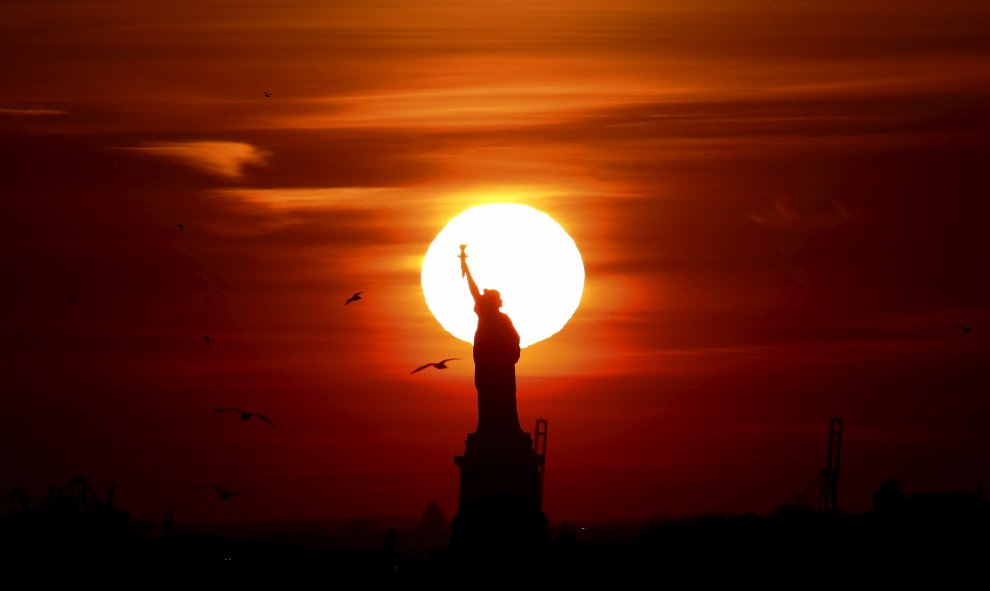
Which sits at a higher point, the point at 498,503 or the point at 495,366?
the point at 495,366

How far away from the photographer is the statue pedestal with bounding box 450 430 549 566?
56.8 meters

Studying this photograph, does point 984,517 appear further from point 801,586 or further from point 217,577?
point 217,577

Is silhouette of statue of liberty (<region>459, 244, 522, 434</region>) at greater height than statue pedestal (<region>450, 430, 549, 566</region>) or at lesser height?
greater

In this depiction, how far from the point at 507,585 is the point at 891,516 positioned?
615 inches

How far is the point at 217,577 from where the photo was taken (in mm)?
58750

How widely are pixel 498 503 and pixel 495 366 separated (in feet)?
14.5

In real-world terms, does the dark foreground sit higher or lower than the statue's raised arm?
lower

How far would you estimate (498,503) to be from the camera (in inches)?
2248

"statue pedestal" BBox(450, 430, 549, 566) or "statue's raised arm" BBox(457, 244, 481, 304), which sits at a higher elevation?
"statue's raised arm" BBox(457, 244, 481, 304)

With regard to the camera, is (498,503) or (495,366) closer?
(498,503)

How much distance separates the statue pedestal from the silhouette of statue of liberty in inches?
17.1

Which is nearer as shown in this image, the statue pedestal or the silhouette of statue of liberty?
the statue pedestal

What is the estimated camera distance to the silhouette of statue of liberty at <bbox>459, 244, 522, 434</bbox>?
192ft

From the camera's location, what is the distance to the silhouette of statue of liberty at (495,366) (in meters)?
58.5
